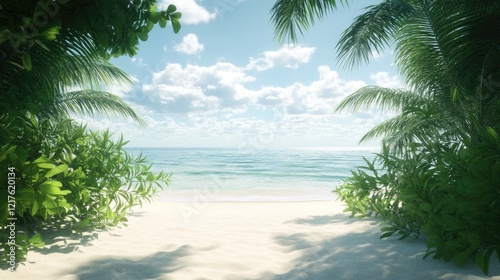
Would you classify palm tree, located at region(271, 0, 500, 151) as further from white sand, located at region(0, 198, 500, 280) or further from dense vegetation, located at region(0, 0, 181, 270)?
dense vegetation, located at region(0, 0, 181, 270)

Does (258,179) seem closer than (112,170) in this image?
No

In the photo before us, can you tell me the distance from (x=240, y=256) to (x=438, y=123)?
3393 millimetres

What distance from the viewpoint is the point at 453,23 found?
417cm

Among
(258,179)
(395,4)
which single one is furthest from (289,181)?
(395,4)

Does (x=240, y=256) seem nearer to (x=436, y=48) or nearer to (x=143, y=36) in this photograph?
(x=143, y=36)

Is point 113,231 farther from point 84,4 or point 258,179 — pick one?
point 258,179

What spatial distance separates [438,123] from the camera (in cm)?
454

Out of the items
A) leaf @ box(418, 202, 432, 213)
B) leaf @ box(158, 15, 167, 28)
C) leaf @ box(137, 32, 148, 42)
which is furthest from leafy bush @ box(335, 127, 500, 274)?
leaf @ box(137, 32, 148, 42)

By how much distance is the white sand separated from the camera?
2.38m

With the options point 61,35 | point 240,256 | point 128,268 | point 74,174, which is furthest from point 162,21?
point 240,256

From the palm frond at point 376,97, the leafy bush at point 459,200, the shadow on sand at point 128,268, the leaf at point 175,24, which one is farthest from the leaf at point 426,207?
the palm frond at point 376,97

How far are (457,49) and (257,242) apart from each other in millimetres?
3361

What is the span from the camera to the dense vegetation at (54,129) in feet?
5.74

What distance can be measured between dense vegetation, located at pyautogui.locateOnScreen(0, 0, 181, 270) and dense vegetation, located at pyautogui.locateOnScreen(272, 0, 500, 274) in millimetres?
2201
